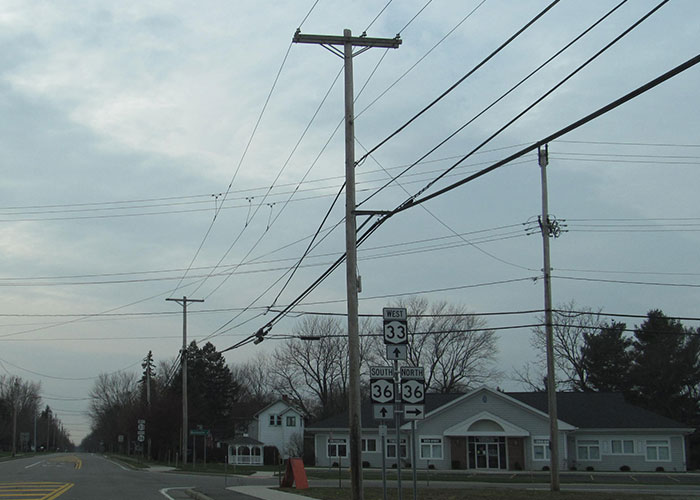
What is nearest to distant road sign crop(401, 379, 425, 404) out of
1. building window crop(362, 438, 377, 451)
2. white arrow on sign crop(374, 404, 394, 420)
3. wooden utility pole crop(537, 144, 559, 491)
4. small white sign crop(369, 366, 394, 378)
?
white arrow on sign crop(374, 404, 394, 420)

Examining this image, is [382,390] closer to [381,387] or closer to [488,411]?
[381,387]

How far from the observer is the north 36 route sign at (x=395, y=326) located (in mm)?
16484

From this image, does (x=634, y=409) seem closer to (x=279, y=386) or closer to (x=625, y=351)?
(x=625, y=351)

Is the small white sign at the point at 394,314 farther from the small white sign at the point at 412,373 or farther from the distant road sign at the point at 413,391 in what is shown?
the distant road sign at the point at 413,391

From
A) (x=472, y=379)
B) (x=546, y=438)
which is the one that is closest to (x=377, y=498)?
(x=546, y=438)

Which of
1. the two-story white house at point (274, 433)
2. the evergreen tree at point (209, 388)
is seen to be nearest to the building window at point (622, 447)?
the two-story white house at point (274, 433)

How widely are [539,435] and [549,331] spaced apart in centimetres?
2579

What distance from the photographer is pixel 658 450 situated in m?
52.2

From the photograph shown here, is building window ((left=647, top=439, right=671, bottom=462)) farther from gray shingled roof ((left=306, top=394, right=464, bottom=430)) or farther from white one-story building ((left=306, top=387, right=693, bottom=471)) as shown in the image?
gray shingled roof ((left=306, top=394, right=464, bottom=430))

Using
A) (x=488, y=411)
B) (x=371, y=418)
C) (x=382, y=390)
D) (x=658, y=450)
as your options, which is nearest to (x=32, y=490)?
(x=382, y=390)

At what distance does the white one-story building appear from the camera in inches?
2055

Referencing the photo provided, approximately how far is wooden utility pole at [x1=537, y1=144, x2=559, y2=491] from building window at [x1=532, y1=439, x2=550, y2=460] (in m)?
23.6

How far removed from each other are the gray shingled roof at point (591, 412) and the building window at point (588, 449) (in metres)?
1.33

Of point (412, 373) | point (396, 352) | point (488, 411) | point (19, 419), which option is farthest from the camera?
point (19, 419)
